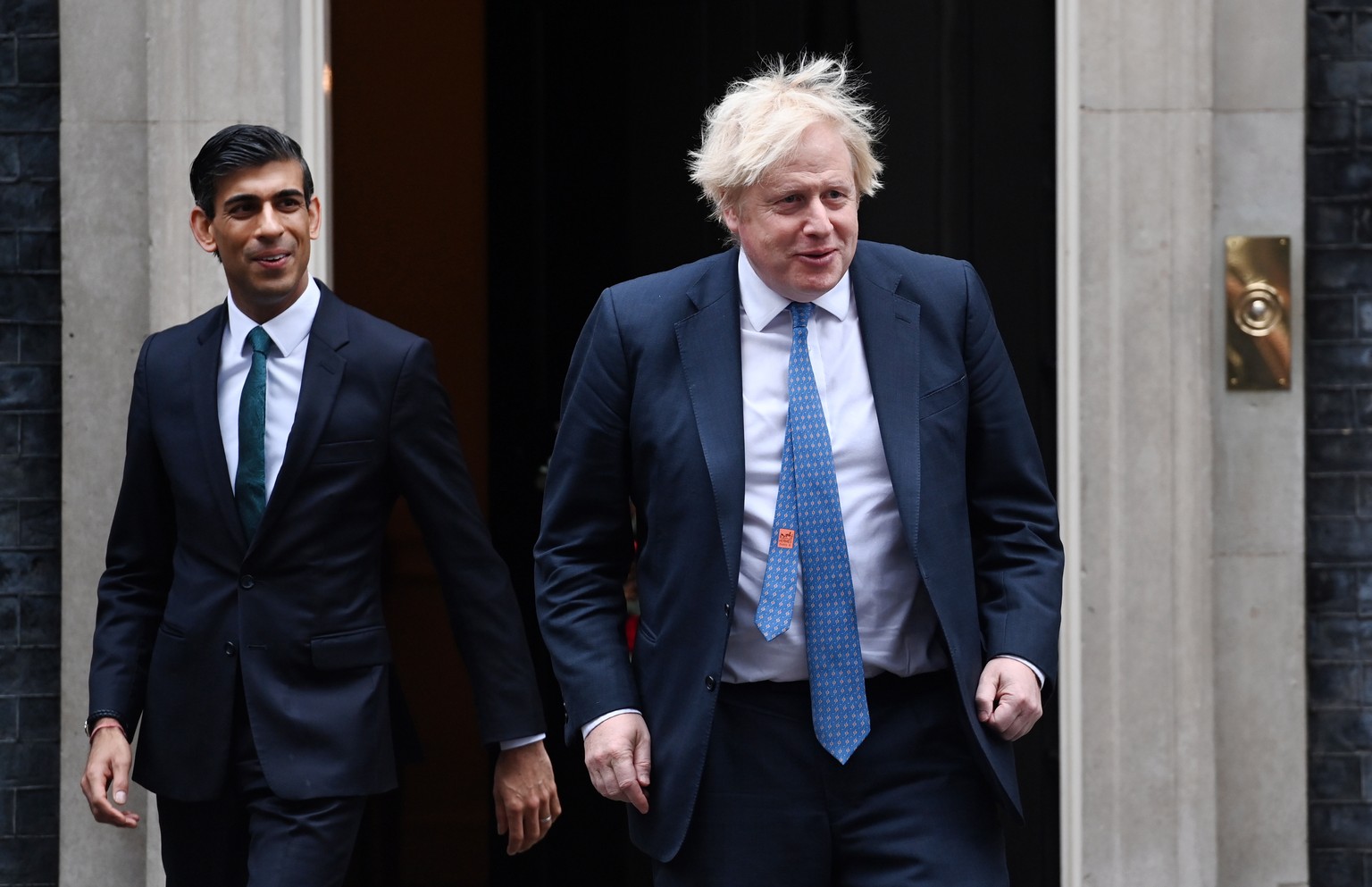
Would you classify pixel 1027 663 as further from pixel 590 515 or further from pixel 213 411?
pixel 213 411

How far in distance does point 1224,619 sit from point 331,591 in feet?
8.56

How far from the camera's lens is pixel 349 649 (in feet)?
11.8

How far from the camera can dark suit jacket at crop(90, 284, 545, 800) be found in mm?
3561

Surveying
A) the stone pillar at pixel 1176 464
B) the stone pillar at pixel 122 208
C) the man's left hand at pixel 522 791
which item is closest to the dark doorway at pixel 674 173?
the stone pillar at pixel 1176 464

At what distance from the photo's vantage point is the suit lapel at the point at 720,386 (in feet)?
10.1

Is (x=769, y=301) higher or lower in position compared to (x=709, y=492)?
higher

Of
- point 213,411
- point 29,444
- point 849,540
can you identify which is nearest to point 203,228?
point 213,411

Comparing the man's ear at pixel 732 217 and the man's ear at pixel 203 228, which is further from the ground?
the man's ear at pixel 203 228

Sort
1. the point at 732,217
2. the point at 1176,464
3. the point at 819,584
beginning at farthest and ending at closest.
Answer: the point at 1176,464 < the point at 732,217 < the point at 819,584

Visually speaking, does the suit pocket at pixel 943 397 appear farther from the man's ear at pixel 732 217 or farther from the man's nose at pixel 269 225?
the man's nose at pixel 269 225

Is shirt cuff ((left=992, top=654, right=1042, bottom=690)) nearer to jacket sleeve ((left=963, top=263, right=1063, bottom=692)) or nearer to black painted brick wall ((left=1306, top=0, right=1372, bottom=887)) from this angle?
jacket sleeve ((left=963, top=263, right=1063, bottom=692))

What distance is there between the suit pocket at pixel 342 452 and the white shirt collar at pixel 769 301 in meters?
0.85

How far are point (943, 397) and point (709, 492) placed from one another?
0.43 meters

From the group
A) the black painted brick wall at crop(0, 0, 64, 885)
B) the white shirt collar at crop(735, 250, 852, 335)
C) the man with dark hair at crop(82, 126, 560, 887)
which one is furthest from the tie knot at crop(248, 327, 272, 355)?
the black painted brick wall at crop(0, 0, 64, 885)
